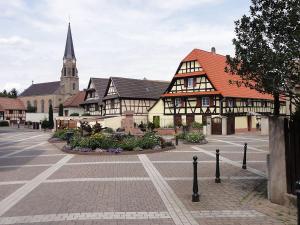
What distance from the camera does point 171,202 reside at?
30.8 feet

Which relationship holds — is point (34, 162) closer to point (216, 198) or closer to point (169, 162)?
point (169, 162)

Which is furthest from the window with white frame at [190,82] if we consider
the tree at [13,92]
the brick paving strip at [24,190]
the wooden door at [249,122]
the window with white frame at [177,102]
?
the tree at [13,92]

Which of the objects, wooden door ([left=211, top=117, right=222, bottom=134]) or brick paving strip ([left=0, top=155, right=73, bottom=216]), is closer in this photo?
brick paving strip ([left=0, top=155, right=73, bottom=216])

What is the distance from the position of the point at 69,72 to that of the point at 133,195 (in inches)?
3557

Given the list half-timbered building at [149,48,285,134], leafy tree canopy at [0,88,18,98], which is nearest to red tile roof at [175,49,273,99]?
half-timbered building at [149,48,285,134]

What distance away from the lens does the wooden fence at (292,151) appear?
895 centimetres

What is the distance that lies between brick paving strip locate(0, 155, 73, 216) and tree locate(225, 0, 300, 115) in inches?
257

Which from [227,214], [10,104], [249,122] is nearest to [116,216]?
[227,214]

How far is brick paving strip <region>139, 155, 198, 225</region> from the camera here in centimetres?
787

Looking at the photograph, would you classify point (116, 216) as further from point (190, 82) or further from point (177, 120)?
point (177, 120)

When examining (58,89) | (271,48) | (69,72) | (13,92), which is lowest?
(271,48)

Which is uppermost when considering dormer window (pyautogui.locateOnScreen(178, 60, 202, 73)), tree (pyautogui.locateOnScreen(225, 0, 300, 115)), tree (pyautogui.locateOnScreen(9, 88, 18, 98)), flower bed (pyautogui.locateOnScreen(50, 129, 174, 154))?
tree (pyautogui.locateOnScreen(9, 88, 18, 98))

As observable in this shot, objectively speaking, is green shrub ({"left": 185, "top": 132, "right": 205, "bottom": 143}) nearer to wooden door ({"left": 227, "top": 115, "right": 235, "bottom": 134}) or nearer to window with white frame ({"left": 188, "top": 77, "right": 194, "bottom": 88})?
wooden door ({"left": 227, "top": 115, "right": 235, "bottom": 134})

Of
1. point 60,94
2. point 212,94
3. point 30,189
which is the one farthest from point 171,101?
point 60,94
